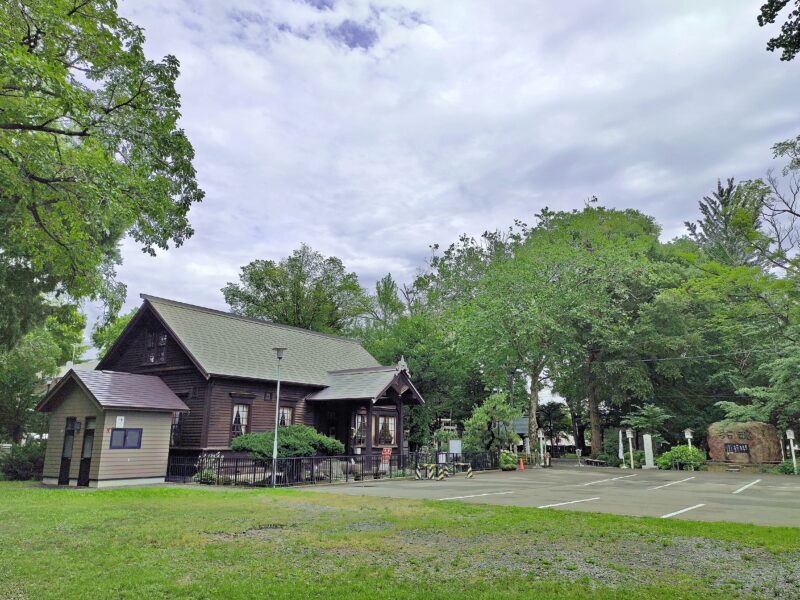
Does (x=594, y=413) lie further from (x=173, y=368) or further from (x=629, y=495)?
(x=173, y=368)

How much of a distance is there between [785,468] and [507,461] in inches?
616

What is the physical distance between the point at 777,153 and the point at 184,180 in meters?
23.9

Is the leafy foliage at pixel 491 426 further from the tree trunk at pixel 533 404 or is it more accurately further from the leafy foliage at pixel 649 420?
the leafy foliage at pixel 649 420

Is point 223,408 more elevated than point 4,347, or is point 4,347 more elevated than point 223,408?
point 4,347

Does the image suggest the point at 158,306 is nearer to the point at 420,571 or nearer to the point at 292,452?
the point at 292,452

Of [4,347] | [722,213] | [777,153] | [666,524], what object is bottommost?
[666,524]

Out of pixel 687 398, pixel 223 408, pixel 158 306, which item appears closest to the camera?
pixel 223 408

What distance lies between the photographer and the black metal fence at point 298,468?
2084 centimetres

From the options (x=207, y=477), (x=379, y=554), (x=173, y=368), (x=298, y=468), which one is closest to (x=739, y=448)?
(x=298, y=468)

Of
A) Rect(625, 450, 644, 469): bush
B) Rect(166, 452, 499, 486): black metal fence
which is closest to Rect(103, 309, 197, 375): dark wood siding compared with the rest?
Rect(166, 452, 499, 486): black metal fence

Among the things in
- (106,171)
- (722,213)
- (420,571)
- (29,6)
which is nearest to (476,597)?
(420,571)

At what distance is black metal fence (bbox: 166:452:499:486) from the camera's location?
68.4 feet

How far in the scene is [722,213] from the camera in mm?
46750

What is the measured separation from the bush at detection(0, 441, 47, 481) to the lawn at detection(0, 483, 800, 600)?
14.5 metres
